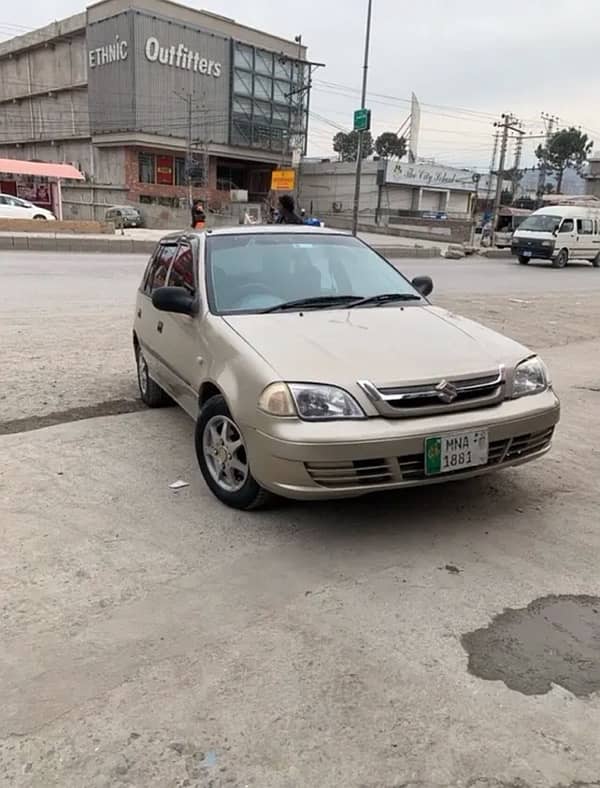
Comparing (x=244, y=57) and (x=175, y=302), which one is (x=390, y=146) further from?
(x=175, y=302)

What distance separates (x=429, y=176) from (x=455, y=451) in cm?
6850

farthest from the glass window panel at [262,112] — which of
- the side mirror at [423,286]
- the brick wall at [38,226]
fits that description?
the side mirror at [423,286]

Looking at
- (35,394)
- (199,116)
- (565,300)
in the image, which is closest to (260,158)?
(199,116)

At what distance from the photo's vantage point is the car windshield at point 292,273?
4379mm

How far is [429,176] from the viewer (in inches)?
2645

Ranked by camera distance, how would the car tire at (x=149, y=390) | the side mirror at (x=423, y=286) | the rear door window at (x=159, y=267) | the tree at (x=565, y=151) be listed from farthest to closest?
the tree at (x=565, y=151), the car tire at (x=149, y=390), the rear door window at (x=159, y=267), the side mirror at (x=423, y=286)

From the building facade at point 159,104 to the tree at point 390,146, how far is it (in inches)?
1649

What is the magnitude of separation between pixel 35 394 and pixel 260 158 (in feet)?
193

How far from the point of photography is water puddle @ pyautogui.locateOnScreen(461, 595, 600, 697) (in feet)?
8.25

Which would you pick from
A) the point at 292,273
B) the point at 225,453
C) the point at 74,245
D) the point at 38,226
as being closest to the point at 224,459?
the point at 225,453

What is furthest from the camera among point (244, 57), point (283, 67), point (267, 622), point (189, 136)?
point (283, 67)

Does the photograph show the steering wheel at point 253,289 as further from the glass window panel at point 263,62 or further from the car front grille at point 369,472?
the glass window panel at point 263,62

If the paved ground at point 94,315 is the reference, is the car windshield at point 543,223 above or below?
above

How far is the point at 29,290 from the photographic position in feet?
40.3
